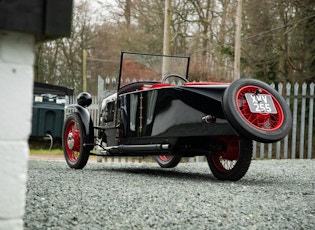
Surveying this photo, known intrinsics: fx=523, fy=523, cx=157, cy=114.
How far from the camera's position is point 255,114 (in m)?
5.05

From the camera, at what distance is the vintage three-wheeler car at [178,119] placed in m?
5.07

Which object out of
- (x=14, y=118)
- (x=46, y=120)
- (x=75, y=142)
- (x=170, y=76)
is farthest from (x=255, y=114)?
(x=46, y=120)

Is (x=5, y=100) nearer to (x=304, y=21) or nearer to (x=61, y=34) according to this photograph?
(x=61, y=34)

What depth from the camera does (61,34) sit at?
6.64 ft

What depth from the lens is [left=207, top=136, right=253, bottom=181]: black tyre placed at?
5367mm

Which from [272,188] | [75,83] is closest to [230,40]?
[75,83]

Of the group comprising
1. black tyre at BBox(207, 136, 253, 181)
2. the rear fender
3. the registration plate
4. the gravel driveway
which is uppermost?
the registration plate

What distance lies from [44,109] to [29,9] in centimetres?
1540

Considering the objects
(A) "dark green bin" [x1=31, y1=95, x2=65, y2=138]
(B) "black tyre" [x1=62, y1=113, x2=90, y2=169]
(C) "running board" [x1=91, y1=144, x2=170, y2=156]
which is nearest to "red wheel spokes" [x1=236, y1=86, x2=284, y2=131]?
(C) "running board" [x1=91, y1=144, x2=170, y2=156]

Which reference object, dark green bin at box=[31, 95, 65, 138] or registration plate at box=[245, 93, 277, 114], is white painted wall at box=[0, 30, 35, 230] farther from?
dark green bin at box=[31, 95, 65, 138]

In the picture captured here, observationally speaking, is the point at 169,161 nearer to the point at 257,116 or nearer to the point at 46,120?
the point at 257,116

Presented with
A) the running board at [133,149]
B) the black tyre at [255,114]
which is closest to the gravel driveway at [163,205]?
the black tyre at [255,114]

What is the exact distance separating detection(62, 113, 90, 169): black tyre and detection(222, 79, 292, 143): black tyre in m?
2.70

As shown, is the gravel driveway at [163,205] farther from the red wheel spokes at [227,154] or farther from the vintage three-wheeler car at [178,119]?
the vintage three-wheeler car at [178,119]
